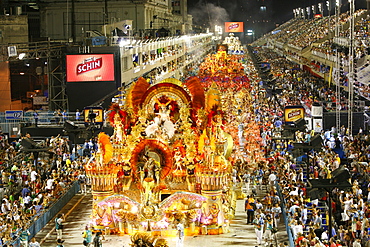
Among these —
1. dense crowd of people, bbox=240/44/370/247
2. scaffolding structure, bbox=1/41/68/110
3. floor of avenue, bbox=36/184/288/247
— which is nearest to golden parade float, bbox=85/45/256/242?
floor of avenue, bbox=36/184/288/247

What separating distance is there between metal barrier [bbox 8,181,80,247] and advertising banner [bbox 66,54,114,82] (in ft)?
60.7

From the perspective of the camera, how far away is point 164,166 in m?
24.5

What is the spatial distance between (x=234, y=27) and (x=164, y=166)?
172m

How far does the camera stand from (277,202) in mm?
25906

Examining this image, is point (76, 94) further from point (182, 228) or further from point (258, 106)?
point (182, 228)

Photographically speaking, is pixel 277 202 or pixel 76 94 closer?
pixel 277 202

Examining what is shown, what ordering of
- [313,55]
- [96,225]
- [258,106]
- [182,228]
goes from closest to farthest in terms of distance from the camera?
[182,228], [96,225], [258,106], [313,55]

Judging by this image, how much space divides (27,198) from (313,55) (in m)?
53.6

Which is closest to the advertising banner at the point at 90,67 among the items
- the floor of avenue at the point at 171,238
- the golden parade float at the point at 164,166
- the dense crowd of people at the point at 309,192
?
the dense crowd of people at the point at 309,192

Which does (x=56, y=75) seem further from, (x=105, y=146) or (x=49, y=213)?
(x=105, y=146)

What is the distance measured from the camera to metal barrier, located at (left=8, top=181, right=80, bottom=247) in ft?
76.0

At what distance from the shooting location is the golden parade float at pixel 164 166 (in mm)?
23031

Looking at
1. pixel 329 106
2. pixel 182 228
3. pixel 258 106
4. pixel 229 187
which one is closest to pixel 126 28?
pixel 258 106

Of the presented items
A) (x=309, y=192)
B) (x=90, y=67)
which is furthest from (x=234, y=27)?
(x=309, y=192)
